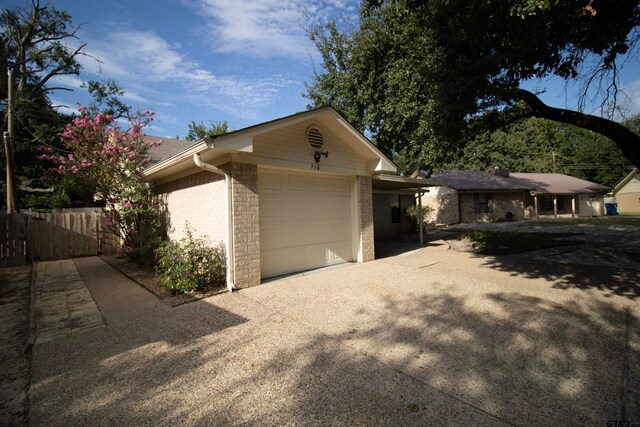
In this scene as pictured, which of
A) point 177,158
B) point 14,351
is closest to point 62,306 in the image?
point 14,351

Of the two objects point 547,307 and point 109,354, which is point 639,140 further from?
point 109,354

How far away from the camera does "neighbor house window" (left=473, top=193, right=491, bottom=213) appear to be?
24797 mm

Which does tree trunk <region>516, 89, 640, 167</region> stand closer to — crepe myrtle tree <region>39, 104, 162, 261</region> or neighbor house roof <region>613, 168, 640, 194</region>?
crepe myrtle tree <region>39, 104, 162, 261</region>

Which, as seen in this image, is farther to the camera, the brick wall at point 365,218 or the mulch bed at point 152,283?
the brick wall at point 365,218

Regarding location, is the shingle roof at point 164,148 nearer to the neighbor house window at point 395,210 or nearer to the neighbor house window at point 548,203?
the neighbor house window at point 395,210

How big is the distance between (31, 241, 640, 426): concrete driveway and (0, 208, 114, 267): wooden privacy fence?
708 cm

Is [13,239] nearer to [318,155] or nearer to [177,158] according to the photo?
[177,158]

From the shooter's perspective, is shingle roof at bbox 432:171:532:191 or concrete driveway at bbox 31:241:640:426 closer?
concrete driveway at bbox 31:241:640:426

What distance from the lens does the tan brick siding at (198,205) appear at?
6.18 m

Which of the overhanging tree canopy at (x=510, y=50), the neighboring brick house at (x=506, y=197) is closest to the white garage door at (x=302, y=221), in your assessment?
the overhanging tree canopy at (x=510, y=50)

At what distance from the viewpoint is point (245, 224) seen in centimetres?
604

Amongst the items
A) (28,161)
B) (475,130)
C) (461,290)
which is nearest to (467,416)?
(461,290)

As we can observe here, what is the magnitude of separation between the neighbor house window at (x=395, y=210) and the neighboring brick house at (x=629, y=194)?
35869 mm

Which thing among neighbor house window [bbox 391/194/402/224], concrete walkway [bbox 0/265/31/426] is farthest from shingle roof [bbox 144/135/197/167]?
neighbor house window [bbox 391/194/402/224]
